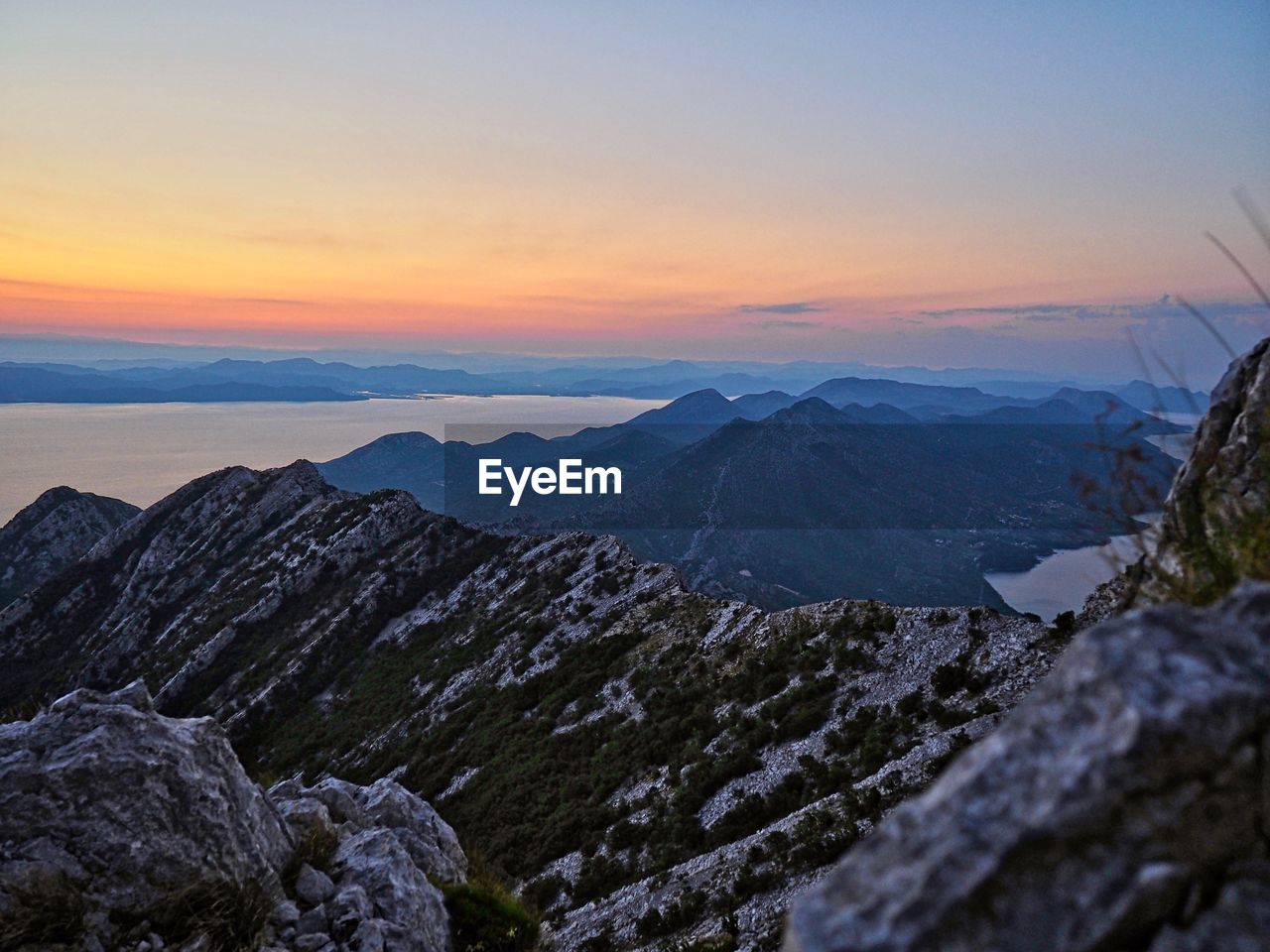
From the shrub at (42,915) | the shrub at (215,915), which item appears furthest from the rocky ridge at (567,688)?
the shrub at (42,915)

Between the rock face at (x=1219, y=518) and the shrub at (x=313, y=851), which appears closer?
the rock face at (x=1219, y=518)

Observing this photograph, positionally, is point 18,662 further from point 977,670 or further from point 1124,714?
point 1124,714

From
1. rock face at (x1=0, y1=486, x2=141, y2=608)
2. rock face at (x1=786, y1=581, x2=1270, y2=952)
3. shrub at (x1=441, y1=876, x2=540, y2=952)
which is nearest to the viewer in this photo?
rock face at (x1=786, y1=581, x2=1270, y2=952)

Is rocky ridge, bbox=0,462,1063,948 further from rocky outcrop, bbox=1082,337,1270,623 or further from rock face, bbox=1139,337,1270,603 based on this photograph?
rock face, bbox=1139,337,1270,603

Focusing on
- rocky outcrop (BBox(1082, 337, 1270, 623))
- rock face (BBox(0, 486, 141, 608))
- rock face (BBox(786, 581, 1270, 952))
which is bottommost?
rock face (BBox(0, 486, 141, 608))

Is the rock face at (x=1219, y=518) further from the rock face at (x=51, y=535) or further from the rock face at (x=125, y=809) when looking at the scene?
the rock face at (x=51, y=535)

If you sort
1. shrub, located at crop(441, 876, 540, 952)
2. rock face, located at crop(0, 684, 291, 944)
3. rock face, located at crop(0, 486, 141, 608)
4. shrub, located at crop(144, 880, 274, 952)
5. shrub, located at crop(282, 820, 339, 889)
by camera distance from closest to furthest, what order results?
shrub, located at crop(144, 880, 274, 952) < rock face, located at crop(0, 684, 291, 944) < shrub, located at crop(282, 820, 339, 889) < shrub, located at crop(441, 876, 540, 952) < rock face, located at crop(0, 486, 141, 608)

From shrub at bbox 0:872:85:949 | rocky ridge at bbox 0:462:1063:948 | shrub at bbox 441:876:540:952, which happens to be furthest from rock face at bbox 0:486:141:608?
shrub at bbox 0:872:85:949

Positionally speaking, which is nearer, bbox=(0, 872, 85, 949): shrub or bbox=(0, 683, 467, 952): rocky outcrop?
bbox=(0, 872, 85, 949): shrub
